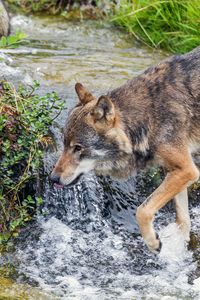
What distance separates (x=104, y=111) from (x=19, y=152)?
1177 mm

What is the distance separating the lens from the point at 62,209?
7.14 metres

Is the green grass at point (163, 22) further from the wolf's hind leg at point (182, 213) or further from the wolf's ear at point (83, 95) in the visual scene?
the wolf's ear at point (83, 95)

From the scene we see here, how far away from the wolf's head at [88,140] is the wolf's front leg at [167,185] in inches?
17.5

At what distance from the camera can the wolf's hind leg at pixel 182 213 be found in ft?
23.0

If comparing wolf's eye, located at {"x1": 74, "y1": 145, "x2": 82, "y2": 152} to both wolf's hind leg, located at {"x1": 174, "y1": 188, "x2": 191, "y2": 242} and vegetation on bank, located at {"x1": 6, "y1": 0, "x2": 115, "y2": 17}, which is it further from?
vegetation on bank, located at {"x1": 6, "y1": 0, "x2": 115, "y2": 17}

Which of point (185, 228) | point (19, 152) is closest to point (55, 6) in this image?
point (19, 152)

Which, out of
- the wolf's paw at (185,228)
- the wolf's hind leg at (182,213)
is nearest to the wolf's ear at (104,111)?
the wolf's hind leg at (182,213)

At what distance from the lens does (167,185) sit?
21.3 ft

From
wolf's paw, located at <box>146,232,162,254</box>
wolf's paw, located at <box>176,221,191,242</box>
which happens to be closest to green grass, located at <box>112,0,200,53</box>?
wolf's paw, located at <box>176,221,191,242</box>

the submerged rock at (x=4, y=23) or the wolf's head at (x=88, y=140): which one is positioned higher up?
the wolf's head at (x=88, y=140)

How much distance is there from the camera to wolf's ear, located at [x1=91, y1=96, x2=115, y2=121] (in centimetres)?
606

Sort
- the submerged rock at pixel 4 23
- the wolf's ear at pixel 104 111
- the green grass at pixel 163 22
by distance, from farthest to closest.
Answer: the submerged rock at pixel 4 23
the green grass at pixel 163 22
the wolf's ear at pixel 104 111

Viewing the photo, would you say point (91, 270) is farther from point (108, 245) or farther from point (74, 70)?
point (74, 70)

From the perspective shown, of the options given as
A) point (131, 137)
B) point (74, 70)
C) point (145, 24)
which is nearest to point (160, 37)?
point (145, 24)
